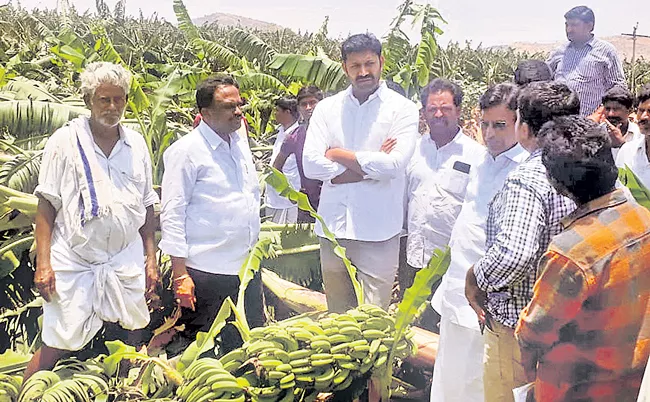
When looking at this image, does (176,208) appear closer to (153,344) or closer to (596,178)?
(153,344)

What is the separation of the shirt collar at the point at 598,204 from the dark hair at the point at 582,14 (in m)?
1.61

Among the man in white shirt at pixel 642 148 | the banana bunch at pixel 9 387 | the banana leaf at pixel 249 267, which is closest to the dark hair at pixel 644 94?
the man in white shirt at pixel 642 148

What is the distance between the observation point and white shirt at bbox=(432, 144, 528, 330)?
224 cm

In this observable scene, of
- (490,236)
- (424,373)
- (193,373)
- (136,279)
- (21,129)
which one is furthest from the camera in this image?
(21,129)

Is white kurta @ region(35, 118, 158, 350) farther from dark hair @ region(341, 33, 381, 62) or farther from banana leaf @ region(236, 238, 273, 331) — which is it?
dark hair @ region(341, 33, 381, 62)

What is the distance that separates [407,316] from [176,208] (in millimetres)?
928

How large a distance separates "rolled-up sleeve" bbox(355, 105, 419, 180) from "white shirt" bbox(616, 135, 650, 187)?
2.64 feet

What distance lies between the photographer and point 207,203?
2.64m

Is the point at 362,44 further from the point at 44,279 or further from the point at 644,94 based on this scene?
the point at 44,279

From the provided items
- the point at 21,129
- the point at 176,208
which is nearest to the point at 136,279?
the point at 176,208

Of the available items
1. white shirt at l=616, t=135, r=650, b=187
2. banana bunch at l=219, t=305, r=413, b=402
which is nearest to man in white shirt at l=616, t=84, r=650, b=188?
white shirt at l=616, t=135, r=650, b=187

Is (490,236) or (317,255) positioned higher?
(490,236)

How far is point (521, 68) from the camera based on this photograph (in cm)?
267

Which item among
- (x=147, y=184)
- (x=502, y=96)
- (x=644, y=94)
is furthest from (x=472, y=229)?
(x=147, y=184)
